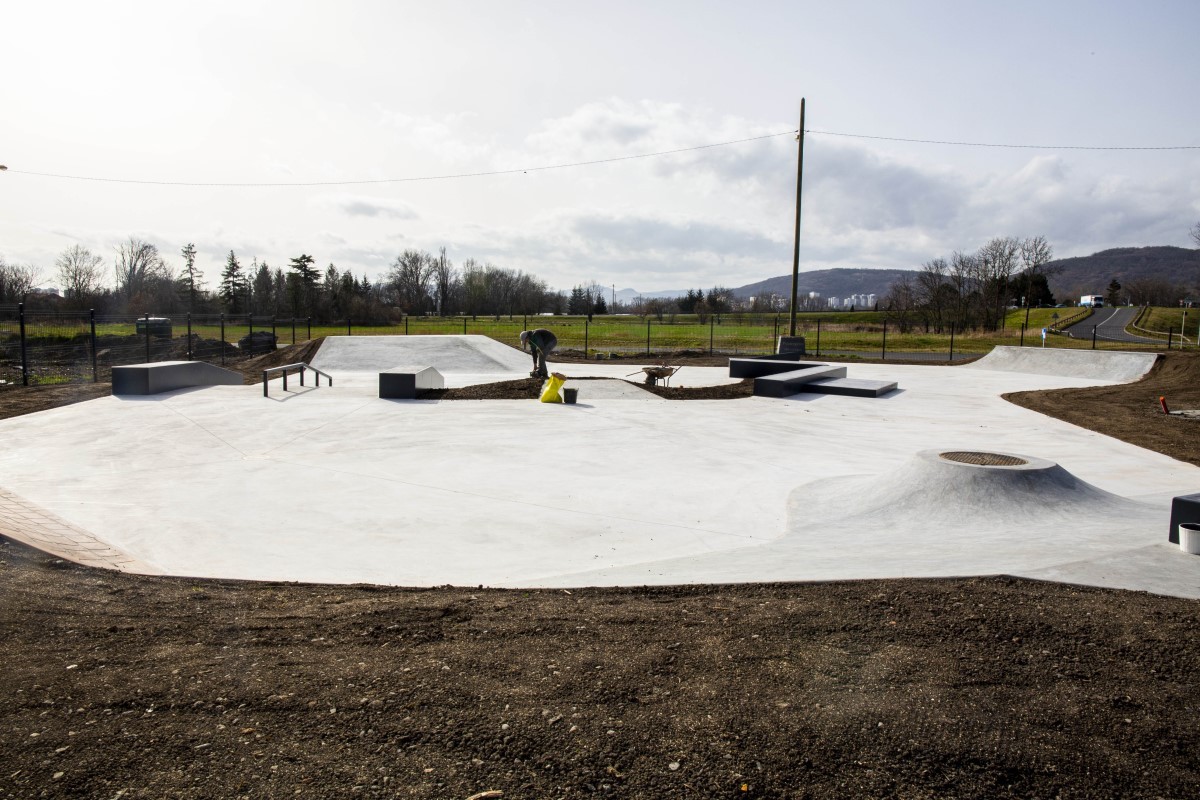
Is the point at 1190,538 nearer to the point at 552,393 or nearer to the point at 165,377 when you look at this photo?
the point at 552,393

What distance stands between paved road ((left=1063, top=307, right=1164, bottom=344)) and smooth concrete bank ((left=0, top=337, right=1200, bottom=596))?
41.0 metres

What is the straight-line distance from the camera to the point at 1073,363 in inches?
925

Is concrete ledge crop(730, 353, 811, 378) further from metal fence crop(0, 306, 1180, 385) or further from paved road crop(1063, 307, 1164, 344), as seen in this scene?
paved road crop(1063, 307, 1164, 344)

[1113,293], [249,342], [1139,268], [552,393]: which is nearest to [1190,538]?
[552,393]

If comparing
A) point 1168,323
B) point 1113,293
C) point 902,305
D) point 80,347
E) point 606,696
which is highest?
point 1113,293

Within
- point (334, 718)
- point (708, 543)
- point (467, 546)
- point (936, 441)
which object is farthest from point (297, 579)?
point (936, 441)

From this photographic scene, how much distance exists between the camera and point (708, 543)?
19.8ft

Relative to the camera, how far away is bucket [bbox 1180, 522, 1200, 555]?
5023 millimetres

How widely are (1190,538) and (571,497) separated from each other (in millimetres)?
5003

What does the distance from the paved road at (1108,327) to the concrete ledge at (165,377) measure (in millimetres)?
45571

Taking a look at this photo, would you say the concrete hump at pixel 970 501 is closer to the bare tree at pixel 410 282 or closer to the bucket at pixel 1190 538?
the bucket at pixel 1190 538

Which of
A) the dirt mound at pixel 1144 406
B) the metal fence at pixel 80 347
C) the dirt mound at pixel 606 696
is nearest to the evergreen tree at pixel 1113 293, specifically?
the dirt mound at pixel 1144 406

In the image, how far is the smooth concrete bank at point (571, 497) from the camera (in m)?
5.28

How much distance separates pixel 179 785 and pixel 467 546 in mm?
3507
